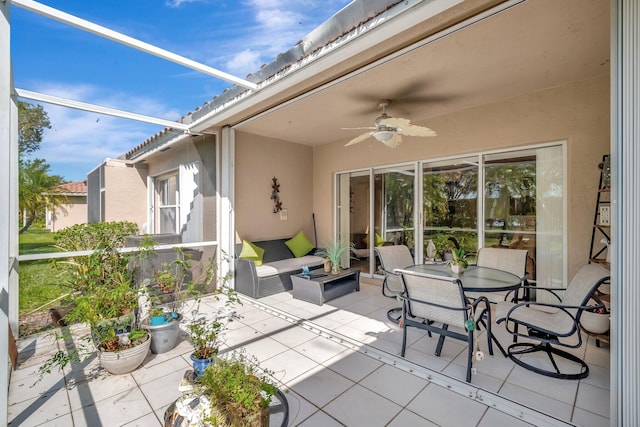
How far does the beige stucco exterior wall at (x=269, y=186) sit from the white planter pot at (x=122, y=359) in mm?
2903

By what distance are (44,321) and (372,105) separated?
16.8 feet

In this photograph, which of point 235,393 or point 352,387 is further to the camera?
point 352,387

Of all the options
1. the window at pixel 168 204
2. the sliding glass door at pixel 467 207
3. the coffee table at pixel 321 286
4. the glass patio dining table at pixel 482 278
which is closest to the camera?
the glass patio dining table at pixel 482 278

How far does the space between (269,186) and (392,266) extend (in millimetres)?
3097

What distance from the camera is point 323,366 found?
2.63m

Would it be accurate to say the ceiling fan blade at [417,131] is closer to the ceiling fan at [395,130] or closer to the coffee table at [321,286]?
the ceiling fan at [395,130]

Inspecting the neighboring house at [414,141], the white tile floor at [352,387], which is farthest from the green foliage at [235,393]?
the neighboring house at [414,141]

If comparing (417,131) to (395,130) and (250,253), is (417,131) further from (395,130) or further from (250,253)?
(250,253)

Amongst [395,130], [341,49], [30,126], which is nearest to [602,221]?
[395,130]

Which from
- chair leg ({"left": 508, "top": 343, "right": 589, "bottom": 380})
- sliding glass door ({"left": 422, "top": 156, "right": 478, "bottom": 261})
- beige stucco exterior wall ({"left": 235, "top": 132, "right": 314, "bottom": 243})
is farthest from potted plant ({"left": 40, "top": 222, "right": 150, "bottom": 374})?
sliding glass door ({"left": 422, "top": 156, "right": 478, "bottom": 261})

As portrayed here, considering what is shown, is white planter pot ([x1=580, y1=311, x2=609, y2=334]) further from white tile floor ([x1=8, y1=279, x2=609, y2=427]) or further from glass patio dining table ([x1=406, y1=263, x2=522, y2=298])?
glass patio dining table ([x1=406, y1=263, x2=522, y2=298])

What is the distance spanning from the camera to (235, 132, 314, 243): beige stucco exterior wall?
538 centimetres

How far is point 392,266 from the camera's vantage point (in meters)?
3.87

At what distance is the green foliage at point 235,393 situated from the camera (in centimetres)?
126
